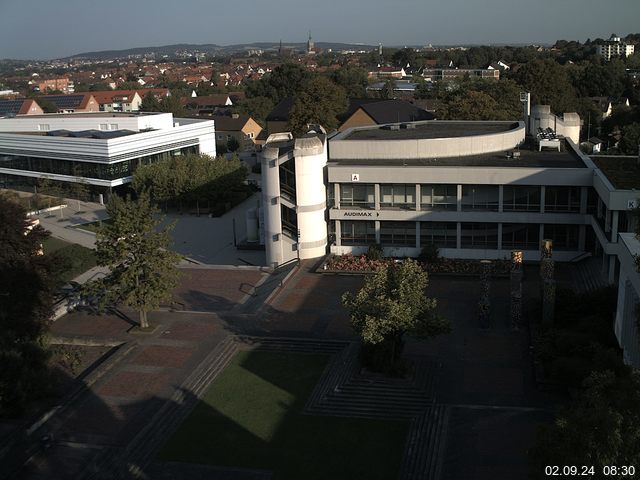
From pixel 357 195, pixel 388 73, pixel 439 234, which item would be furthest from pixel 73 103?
pixel 388 73

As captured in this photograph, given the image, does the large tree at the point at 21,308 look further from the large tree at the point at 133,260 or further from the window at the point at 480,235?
the window at the point at 480,235

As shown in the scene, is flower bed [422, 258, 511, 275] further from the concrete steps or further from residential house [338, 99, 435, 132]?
residential house [338, 99, 435, 132]

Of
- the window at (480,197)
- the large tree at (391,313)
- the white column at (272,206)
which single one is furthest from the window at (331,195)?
the large tree at (391,313)

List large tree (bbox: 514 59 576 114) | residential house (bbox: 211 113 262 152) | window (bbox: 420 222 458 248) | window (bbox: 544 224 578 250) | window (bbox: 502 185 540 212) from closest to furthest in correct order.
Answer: window (bbox: 502 185 540 212) → window (bbox: 544 224 578 250) → window (bbox: 420 222 458 248) → large tree (bbox: 514 59 576 114) → residential house (bbox: 211 113 262 152)

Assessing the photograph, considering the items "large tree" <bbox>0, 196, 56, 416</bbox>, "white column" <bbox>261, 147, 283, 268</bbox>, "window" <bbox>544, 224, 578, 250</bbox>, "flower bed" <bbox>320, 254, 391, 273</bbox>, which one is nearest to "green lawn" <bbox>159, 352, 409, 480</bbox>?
"large tree" <bbox>0, 196, 56, 416</bbox>

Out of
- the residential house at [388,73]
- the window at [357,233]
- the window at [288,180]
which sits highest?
the residential house at [388,73]

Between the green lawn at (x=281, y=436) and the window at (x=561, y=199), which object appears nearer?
the green lawn at (x=281, y=436)
